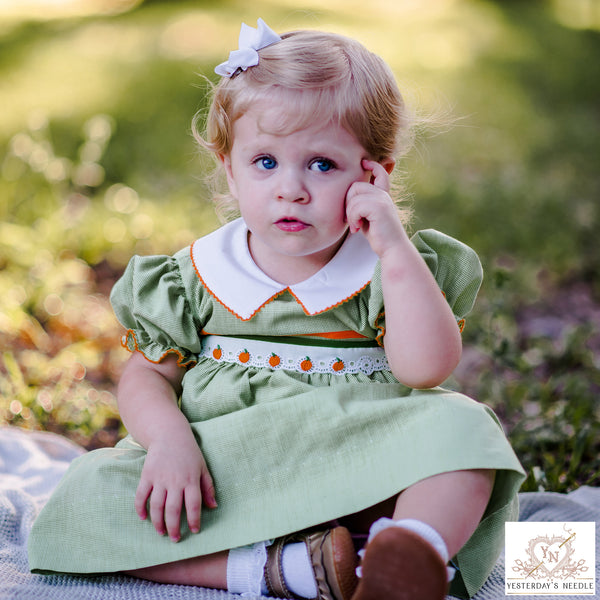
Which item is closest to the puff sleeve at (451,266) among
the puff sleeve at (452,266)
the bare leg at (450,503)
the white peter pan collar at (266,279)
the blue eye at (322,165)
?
the puff sleeve at (452,266)

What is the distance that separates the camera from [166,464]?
1.41 meters

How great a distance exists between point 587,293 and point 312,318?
2426 millimetres

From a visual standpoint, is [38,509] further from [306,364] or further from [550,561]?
[550,561]

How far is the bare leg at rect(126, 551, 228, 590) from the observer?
1.42 meters

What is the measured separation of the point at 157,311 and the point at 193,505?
432 mm

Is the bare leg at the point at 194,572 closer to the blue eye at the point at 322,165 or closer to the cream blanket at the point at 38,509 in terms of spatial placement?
the cream blanket at the point at 38,509

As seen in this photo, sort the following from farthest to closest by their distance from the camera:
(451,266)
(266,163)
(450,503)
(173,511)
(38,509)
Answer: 1. (38,509)
2. (451,266)
3. (266,163)
4. (173,511)
5. (450,503)

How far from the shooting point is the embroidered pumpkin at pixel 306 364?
61.6 inches

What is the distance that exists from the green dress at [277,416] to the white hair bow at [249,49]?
35cm

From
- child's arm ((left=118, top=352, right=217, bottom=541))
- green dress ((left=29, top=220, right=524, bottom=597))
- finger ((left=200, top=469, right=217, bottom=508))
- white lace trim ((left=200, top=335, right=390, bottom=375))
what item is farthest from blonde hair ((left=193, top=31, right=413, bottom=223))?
finger ((left=200, top=469, right=217, bottom=508))

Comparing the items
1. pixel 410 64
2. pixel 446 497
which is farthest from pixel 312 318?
pixel 410 64

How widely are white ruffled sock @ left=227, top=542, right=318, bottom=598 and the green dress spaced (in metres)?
0.04

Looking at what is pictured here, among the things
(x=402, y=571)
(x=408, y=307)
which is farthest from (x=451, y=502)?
(x=408, y=307)
